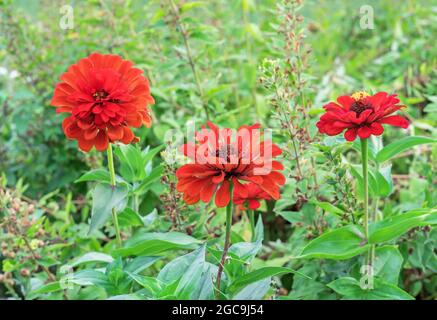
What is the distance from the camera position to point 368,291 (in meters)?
1.13

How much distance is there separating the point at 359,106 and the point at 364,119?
69 mm

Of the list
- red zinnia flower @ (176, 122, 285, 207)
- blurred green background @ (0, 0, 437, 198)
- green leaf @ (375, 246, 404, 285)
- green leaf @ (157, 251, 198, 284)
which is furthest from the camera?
blurred green background @ (0, 0, 437, 198)

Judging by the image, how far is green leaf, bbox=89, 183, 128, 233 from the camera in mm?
1073

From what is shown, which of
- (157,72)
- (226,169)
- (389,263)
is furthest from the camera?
(157,72)

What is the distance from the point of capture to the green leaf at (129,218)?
125cm

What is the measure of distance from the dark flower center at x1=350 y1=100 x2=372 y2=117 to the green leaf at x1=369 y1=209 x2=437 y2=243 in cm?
20

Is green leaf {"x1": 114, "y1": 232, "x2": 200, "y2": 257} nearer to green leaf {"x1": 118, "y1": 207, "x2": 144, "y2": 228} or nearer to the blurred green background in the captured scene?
green leaf {"x1": 118, "y1": 207, "x2": 144, "y2": 228}

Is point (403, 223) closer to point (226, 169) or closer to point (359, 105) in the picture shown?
point (359, 105)

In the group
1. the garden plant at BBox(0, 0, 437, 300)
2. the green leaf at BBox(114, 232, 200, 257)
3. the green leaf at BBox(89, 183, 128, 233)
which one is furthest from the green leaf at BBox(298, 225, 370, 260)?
the green leaf at BBox(89, 183, 128, 233)

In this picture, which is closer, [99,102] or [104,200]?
[99,102]

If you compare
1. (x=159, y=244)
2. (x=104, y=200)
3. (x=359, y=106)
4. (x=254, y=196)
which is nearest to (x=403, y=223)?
(x=359, y=106)

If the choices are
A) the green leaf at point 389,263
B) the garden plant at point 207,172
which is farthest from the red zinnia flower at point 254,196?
the green leaf at point 389,263
